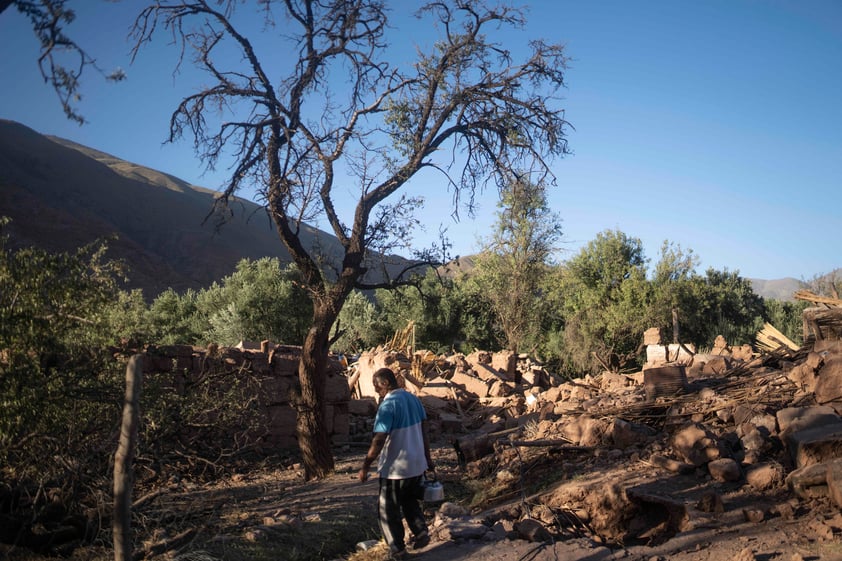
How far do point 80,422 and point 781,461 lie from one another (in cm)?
751

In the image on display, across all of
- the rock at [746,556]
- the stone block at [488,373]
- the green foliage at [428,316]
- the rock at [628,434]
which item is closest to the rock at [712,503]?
the rock at [746,556]

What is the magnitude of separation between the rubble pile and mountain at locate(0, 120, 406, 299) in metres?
34.1

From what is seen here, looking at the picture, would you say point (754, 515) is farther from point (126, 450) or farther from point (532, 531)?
point (126, 450)

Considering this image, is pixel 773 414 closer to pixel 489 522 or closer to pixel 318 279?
pixel 489 522

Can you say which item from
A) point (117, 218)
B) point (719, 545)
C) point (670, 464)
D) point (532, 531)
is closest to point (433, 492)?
point (532, 531)

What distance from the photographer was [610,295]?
30344 millimetres

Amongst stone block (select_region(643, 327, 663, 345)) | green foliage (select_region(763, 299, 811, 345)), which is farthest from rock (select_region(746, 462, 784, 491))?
green foliage (select_region(763, 299, 811, 345))

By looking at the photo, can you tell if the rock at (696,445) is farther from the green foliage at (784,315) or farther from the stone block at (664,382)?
the green foliage at (784,315)

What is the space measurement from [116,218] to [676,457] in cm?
6147

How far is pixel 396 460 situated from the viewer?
5.99 metres

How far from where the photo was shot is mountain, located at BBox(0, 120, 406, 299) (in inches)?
1876

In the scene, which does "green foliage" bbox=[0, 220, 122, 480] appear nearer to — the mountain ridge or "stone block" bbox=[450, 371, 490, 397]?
"stone block" bbox=[450, 371, 490, 397]

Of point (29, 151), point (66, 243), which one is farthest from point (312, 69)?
point (29, 151)

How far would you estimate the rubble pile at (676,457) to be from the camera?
6.43m
